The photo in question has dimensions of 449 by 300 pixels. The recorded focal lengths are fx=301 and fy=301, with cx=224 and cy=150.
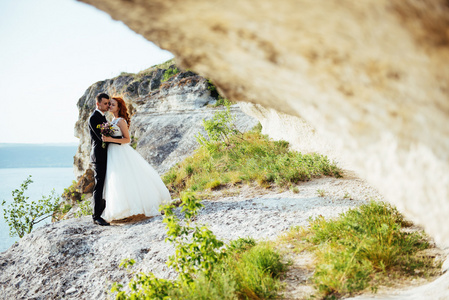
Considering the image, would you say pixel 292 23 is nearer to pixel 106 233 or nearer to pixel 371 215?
pixel 371 215

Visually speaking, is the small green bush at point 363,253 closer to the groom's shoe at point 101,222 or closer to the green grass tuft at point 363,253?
the green grass tuft at point 363,253

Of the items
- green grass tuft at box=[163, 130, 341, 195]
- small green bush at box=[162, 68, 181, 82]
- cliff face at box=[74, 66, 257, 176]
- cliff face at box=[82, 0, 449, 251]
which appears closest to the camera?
cliff face at box=[82, 0, 449, 251]

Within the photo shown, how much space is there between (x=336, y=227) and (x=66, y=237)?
484 cm

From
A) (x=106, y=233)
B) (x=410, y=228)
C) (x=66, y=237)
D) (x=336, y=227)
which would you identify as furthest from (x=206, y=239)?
(x=66, y=237)

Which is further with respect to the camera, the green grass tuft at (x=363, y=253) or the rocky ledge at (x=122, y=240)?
the rocky ledge at (x=122, y=240)

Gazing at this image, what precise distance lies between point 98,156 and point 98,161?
0.11 m

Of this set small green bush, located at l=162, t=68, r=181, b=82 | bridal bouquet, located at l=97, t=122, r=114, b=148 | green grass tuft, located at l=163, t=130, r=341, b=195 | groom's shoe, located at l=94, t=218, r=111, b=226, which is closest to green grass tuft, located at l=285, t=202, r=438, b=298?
green grass tuft, located at l=163, t=130, r=341, b=195

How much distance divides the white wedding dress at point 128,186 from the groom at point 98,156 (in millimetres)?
106

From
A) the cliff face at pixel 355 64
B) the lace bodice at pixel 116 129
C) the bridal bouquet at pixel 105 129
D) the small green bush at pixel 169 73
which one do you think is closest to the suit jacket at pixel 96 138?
the bridal bouquet at pixel 105 129

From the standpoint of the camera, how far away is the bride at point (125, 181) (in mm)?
6320

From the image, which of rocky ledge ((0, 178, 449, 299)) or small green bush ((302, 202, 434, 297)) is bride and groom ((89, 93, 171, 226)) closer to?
rocky ledge ((0, 178, 449, 299))

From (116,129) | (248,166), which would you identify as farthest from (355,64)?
(248,166)

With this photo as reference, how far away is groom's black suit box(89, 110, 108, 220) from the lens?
254 inches

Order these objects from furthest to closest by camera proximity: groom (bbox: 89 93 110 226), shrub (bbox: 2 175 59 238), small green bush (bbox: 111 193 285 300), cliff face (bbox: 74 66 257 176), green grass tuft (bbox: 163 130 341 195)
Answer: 1. cliff face (bbox: 74 66 257 176)
2. shrub (bbox: 2 175 59 238)
3. green grass tuft (bbox: 163 130 341 195)
4. groom (bbox: 89 93 110 226)
5. small green bush (bbox: 111 193 285 300)
